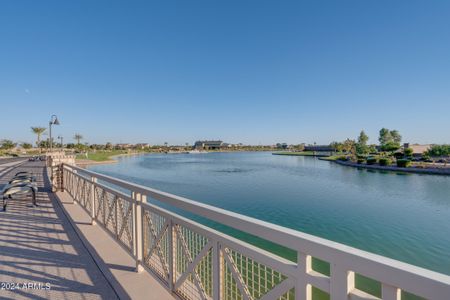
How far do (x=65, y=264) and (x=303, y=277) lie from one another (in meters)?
3.09

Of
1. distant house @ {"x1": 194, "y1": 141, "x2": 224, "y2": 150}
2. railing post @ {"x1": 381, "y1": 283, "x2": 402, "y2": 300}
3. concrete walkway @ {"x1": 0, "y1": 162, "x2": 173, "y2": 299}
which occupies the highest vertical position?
distant house @ {"x1": 194, "y1": 141, "x2": 224, "y2": 150}

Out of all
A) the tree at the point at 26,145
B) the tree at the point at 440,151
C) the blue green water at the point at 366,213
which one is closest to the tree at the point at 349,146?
the tree at the point at 440,151

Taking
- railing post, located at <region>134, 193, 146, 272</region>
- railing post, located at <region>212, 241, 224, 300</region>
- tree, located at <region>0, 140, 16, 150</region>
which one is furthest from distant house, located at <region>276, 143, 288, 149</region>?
railing post, located at <region>212, 241, 224, 300</region>

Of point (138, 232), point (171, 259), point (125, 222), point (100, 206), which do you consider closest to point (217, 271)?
point (171, 259)

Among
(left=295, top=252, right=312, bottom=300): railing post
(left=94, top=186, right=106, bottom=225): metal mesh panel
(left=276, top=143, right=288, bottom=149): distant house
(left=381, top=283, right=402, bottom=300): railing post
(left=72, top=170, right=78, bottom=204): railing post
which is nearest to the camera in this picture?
(left=381, top=283, right=402, bottom=300): railing post

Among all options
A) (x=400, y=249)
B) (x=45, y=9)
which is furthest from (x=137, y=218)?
(x=45, y=9)

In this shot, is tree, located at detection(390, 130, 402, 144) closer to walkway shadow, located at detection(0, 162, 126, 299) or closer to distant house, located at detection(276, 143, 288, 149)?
distant house, located at detection(276, 143, 288, 149)

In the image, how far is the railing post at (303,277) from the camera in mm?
1124

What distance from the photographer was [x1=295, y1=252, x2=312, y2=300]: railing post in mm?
1124

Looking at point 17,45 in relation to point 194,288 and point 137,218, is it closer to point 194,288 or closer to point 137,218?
point 137,218

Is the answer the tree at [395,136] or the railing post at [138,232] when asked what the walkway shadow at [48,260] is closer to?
the railing post at [138,232]

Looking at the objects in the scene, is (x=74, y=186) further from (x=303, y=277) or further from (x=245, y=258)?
(x=303, y=277)

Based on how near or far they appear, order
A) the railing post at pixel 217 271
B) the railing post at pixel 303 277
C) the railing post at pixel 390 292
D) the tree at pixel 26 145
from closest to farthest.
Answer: the railing post at pixel 390 292 → the railing post at pixel 303 277 → the railing post at pixel 217 271 → the tree at pixel 26 145

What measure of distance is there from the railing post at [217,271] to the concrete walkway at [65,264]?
0.93 m
